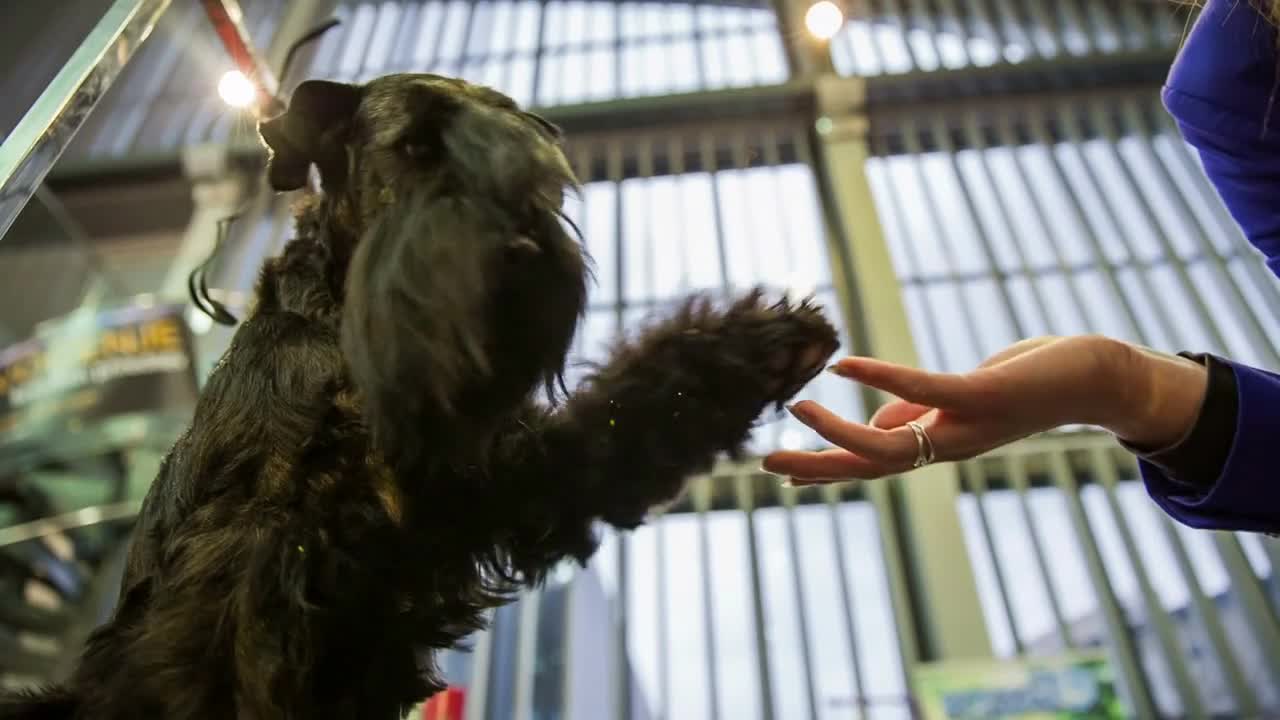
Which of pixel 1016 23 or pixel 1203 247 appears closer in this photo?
pixel 1203 247

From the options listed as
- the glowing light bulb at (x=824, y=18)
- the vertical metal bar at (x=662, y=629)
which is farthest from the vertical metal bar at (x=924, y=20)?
the vertical metal bar at (x=662, y=629)

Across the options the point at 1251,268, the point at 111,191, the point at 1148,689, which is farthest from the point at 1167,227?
the point at 111,191

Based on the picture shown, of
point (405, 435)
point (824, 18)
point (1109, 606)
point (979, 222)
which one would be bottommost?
point (1109, 606)

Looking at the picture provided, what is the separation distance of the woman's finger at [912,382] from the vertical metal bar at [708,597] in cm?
137

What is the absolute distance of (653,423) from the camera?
778 mm

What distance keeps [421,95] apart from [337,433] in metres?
0.33

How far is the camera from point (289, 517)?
653mm

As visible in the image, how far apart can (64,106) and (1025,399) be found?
90 centimetres

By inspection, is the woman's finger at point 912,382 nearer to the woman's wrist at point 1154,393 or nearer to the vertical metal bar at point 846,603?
the woman's wrist at point 1154,393

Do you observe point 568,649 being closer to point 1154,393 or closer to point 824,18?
point 1154,393

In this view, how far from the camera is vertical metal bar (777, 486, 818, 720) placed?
2145mm

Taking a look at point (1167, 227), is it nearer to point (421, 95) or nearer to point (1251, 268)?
point (1251, 268)

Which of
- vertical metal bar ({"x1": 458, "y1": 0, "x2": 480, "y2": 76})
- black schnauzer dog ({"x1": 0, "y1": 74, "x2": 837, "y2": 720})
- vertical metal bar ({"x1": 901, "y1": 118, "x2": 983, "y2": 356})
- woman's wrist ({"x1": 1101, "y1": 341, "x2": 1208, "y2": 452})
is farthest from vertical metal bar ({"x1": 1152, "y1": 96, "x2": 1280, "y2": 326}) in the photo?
vertical metal bar ({"x1": 458, "y1": 0, "x2": 480, "y2": 76})

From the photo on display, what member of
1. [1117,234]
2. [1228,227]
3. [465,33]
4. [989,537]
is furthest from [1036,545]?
[465,33]
